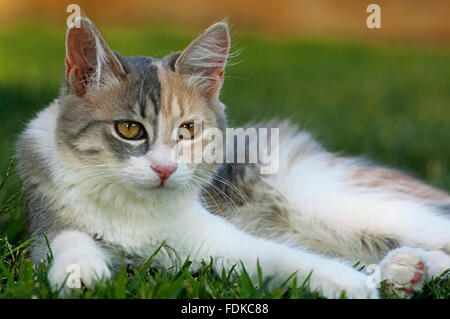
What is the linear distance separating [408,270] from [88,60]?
154 centimetres

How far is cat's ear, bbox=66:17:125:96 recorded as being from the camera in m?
2.42

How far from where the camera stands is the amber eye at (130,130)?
2.43 meters

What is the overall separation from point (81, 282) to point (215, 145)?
2.96 feet

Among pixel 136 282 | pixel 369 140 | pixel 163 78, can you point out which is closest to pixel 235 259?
pixel 136 282

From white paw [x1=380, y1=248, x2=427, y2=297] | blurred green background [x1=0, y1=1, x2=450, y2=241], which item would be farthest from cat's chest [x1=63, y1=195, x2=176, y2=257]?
white paw [x1=380, y1=248, x2=427, y2=297]

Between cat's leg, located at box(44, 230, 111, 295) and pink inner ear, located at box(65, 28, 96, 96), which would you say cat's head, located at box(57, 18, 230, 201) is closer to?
pink inner ear, located at box(65, 28, 96, 96)

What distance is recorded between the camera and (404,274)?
2.37 m

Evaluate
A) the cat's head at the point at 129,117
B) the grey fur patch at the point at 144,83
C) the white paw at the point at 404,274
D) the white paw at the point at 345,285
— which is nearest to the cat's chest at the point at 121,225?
the cat's head at the point at 129,117

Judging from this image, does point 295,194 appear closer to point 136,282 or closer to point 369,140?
point 136,282

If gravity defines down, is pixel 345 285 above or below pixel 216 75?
below

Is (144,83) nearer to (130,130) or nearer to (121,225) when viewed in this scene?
(130,130)

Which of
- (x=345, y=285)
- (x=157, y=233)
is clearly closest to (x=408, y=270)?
(x=345, y=285)

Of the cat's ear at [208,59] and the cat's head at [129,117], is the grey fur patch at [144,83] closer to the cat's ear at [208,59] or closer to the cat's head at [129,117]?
the cat's head at [129,117]

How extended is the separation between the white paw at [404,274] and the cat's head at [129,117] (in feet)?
2.85
